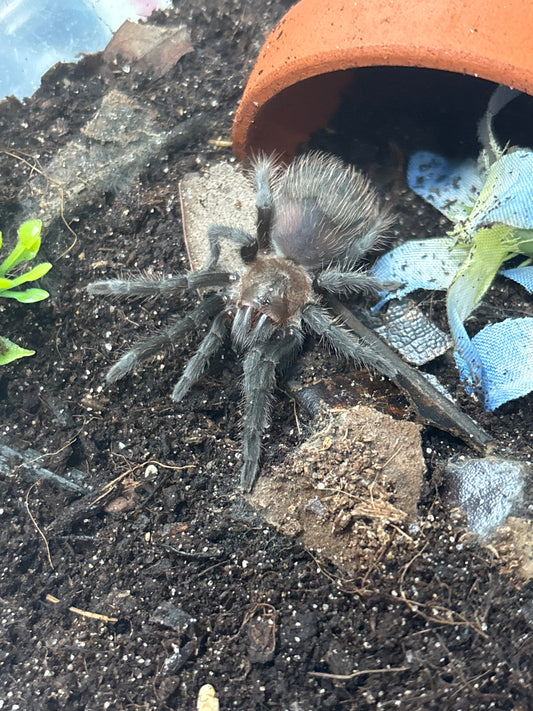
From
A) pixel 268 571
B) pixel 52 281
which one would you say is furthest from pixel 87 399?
pixel 268 571

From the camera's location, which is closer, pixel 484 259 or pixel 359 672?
pixel 359 672

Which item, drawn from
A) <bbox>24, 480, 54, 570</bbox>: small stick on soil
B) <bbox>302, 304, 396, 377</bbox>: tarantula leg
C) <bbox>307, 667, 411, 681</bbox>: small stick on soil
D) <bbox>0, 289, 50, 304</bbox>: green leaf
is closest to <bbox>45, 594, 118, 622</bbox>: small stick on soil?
<bbox>24, 480, 54, 570</bbox>: small stick on soil

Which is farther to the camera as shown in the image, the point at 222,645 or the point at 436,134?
the point at 436,134

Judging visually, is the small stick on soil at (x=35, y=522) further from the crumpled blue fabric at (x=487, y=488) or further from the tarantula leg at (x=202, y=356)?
the crumpled blue fabric at (x=487, y=488)

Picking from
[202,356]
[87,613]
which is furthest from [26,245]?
[87,613]

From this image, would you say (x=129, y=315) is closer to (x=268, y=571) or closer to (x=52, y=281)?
(x=52, y=281)

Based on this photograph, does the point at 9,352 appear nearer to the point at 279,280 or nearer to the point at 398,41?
the point at 279,280

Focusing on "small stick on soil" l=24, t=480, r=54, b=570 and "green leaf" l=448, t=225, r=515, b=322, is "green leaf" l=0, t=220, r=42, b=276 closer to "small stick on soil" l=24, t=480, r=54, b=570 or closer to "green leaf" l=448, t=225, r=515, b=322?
"small stick on soil" l=24, t=480, r=54, b=570
